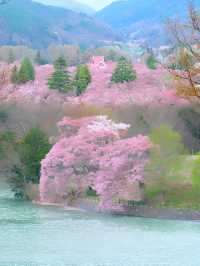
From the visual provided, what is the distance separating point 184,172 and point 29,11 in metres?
144

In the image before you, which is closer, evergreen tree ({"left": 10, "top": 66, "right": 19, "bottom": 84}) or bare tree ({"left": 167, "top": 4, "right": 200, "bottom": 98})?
bare tree ({"left": 167, "top": 4, "right": 200, "bottom": 98})

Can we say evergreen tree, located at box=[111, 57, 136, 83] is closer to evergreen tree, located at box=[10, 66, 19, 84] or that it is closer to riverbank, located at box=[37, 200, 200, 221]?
evergreen tree, located at box=[10, 66, 19, 84]

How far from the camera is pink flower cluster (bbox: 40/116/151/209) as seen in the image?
25.9 metres

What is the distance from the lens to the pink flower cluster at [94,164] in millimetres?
25891

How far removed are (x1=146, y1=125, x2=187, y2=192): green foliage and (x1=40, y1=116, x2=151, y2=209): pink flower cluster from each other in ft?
1.28

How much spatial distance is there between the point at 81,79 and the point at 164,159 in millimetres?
19006

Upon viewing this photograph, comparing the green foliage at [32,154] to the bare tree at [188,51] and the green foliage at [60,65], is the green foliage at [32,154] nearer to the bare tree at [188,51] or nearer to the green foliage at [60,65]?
the green foliage at [60,65]

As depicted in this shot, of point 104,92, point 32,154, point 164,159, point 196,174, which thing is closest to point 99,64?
point 104,92

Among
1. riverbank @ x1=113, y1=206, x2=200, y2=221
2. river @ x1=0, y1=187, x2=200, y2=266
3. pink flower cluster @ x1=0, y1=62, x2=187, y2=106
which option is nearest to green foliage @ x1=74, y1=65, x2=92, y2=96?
pink flower cluster @ x1=0, y1=62, x2=187, y2=106

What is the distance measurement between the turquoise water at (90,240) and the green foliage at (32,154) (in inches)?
177

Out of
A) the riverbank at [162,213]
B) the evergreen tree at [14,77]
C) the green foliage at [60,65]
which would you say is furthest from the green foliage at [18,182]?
the evergreen tree at [14,77]

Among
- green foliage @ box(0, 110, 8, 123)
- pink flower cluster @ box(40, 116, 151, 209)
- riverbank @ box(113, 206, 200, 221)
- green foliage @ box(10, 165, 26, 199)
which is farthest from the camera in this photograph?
green foliage @ box(0, 110, 8, 123)

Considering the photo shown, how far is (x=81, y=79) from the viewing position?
44.3 m

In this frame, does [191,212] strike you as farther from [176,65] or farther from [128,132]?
[176,65]
